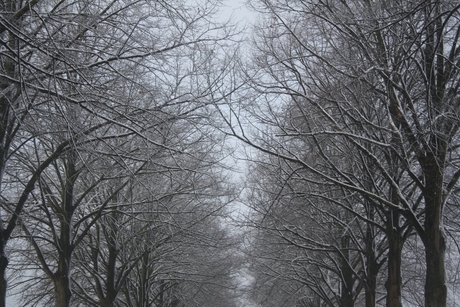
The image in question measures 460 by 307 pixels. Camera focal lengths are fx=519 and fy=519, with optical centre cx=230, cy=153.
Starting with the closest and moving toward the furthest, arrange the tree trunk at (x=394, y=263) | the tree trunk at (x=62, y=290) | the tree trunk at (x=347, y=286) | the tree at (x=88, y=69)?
the tree at (x=88, y=69) < the tree trunk at (x=394, y=263) < the tree trunk at (x=62, y=290) < the tree trunk at (x=347, y=286)

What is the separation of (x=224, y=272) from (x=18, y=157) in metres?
14.0

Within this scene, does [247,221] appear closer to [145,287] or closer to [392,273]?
[392,273]

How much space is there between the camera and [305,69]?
31.0ft

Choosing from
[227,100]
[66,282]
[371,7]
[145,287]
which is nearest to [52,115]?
[227,100]

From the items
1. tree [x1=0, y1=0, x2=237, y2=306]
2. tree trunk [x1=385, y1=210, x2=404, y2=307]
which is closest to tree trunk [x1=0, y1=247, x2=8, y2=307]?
tree [x1=0, y1=0, x2=237, y2=306]

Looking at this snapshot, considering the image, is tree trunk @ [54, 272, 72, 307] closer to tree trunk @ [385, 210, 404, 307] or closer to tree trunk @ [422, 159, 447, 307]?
tree trunk @ [385, 210, 404, 307]

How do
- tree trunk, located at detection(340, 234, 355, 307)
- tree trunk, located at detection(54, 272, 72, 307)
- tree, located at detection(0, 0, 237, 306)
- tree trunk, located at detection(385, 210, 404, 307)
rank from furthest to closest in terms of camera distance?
tree trunk, located at detection(340, 234, 355, 307)
tree trunk, located at detection(54, 272, 72, 307)
tree trunk, located at detection(385, 210, 404, 307)
tree, located at detection(0, 0, 237, 306)

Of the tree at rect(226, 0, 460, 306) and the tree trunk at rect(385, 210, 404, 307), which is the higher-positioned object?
the tree at rect(226, 0, 460, 306)

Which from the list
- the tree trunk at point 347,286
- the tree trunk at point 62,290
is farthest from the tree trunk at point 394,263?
the tree trunk at point 62,290

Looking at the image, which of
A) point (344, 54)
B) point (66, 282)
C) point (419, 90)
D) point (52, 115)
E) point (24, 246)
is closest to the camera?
point (52, 115)

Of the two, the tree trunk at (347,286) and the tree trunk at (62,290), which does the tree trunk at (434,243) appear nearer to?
the tree trunk at (347,286)

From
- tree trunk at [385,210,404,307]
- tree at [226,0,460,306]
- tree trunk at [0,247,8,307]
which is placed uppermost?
tree at [226,0,460,306]

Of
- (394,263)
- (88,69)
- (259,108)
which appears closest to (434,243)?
Answer: (394,263)

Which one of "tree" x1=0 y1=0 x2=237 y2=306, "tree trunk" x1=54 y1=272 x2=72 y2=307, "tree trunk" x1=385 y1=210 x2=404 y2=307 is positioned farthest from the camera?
"tree trunk" x1=54 y1=272 x2=72 y2=307
